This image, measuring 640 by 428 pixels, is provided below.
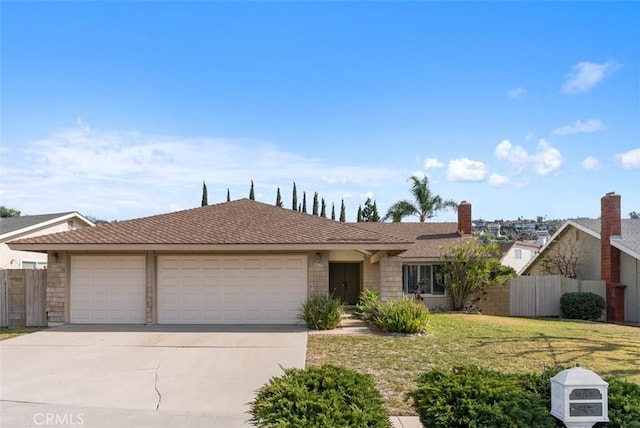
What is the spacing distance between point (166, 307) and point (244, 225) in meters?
3.58

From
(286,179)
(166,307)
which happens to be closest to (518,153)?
(166,307)

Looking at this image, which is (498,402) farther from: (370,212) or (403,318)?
(370,212)

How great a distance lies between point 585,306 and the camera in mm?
19719

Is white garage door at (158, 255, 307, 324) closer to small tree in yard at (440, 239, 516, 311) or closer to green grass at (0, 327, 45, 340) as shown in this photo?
green grass at (0, 327, 45, 340)

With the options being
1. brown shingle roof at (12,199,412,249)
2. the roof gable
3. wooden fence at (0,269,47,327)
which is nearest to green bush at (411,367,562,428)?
brown shingle roof at (12,199,412,249)

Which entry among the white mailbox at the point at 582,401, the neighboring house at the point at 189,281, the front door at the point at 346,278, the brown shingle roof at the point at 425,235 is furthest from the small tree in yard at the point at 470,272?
the white mailbox at the point at 582,401

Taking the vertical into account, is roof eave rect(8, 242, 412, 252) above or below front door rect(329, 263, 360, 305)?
above

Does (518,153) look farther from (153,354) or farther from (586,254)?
(153,354)

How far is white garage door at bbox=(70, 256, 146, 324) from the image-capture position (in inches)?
611

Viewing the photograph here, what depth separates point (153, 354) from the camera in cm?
1074

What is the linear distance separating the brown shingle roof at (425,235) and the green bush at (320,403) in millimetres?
15888

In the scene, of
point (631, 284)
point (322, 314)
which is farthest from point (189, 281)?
point (631, 284)

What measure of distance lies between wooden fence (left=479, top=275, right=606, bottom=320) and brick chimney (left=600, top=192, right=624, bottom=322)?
393mm

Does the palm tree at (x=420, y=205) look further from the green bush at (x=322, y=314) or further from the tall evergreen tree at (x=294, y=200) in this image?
the green bush at (x=322, y=314)
